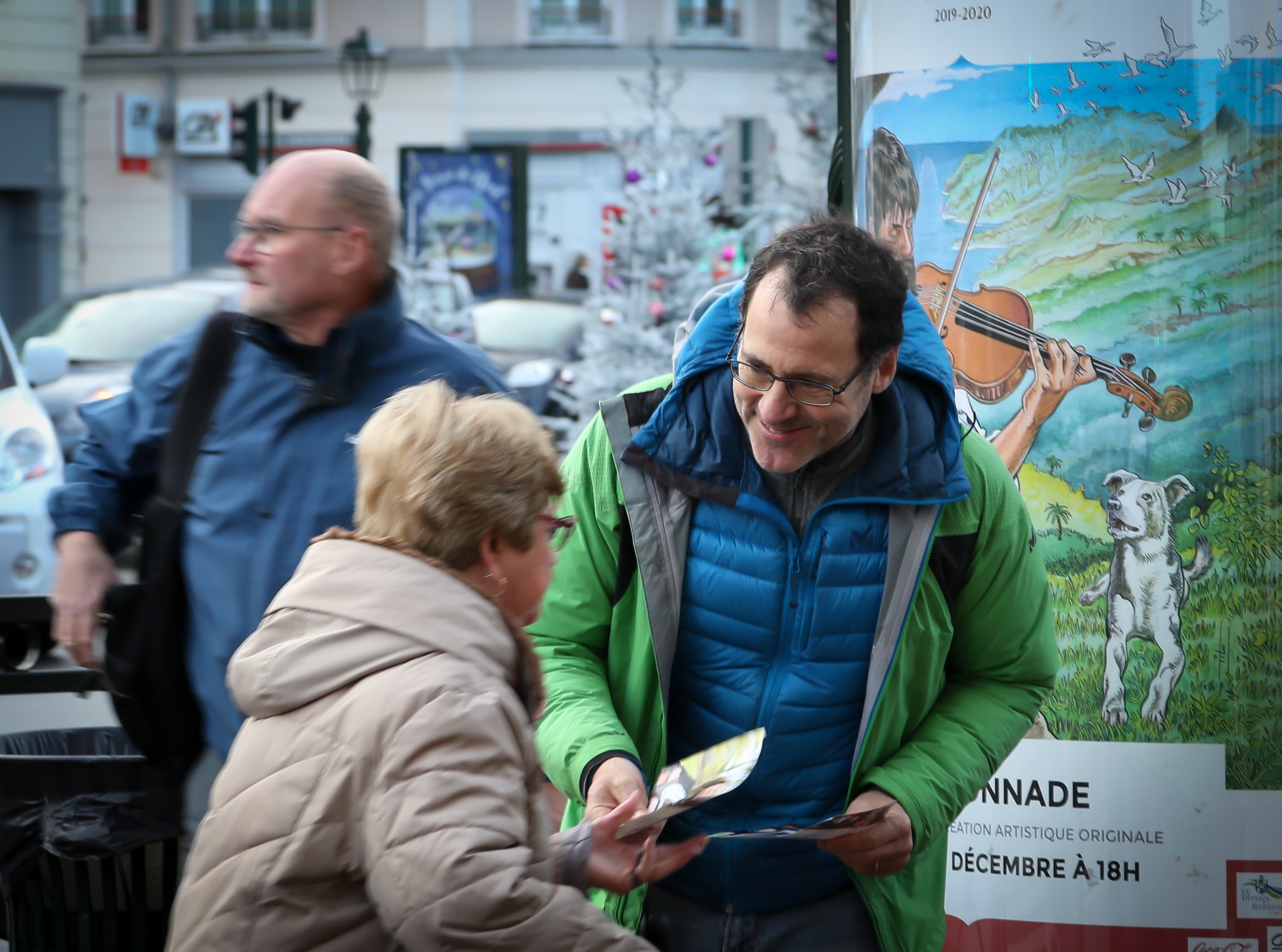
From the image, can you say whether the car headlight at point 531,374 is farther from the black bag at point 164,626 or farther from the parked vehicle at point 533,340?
the black bag at point 164,626

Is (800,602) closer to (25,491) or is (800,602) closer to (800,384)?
(800,384)

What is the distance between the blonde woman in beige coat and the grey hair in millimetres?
1043

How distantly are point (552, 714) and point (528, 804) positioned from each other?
55 cm

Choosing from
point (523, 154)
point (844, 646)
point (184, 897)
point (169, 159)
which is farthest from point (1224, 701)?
point (169, 159)

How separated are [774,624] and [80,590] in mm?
1343

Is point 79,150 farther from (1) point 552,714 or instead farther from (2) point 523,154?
(1) point 552,714

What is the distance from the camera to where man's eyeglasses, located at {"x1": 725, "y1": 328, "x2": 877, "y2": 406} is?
219cm

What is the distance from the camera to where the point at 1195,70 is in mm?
2916

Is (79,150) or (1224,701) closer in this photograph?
(1224,701)

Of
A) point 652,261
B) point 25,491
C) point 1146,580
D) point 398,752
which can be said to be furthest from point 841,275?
point 652,261

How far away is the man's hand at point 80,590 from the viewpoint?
2.72 m

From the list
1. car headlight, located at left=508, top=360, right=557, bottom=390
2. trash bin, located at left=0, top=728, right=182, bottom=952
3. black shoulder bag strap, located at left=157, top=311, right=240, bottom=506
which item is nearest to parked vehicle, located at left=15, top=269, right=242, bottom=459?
car headlight, located at left=508, top=360, right=557, bottom=390

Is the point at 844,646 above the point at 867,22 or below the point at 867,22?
below

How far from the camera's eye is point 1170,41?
9.60 ft
